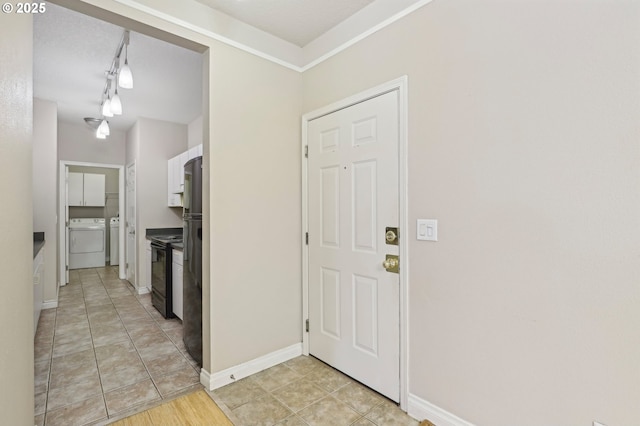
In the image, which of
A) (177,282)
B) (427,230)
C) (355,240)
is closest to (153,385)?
(177,282)

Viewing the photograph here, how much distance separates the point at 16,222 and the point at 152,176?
3977 millimetres

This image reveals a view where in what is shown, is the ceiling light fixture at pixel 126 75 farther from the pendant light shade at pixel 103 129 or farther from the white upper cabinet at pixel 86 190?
the white upper cabinet at pixel 86 190

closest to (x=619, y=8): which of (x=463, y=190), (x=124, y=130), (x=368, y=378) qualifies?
(x=463, y=190)

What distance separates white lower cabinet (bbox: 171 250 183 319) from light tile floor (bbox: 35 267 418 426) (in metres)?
0.18

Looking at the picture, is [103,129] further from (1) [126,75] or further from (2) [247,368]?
(2) [247,368]

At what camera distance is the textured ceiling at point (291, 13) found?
2010 millimetres

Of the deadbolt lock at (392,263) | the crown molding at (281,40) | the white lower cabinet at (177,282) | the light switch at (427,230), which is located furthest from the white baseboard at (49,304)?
the light switch at (427,230)

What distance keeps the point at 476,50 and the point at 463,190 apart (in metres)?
0.73

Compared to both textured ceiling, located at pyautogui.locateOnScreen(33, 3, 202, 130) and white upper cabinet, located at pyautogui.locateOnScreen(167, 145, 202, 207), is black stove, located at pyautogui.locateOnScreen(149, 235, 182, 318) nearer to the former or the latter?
white upper cabinet, located at pyautogui.locateOnScreen(167, 145, 202, 207)

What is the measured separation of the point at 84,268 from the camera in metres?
6.39

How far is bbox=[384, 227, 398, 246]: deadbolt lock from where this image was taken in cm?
186

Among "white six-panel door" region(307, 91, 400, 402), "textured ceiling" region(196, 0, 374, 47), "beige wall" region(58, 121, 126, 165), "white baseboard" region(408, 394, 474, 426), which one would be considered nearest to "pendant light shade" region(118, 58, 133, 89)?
"textured ceiling" region(196, 0, 374, 47)

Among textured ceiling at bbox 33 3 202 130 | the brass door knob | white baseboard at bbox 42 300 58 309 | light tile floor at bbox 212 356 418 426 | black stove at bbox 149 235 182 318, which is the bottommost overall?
light tile floor at bbox 212 356 418 426

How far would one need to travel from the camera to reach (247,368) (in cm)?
221
